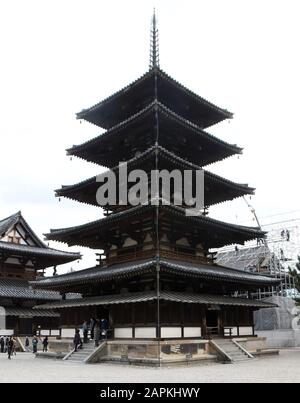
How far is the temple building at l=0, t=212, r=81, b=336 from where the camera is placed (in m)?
46.1

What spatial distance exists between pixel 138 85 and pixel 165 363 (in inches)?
732

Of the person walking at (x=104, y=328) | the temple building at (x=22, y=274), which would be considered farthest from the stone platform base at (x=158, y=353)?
the temple building at (x=22, y=274)

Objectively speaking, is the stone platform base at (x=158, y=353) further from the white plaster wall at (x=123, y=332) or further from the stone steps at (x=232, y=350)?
the stone steps at (x=232, y=350)

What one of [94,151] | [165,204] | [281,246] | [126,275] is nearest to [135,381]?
[126,275]

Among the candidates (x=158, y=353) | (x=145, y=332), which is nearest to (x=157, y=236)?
(x=145, y=332)

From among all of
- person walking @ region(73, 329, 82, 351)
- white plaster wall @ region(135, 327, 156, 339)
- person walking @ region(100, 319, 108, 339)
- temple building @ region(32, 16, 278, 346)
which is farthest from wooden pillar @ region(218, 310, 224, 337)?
person walking @ region(73, 329, 82, 351)

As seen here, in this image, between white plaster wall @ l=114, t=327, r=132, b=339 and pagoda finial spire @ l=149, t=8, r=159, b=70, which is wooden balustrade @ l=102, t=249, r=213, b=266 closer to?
white plaster wall @ l=114, t=327, r=132, b=339

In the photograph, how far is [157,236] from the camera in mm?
28625

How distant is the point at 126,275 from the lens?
27.5 m

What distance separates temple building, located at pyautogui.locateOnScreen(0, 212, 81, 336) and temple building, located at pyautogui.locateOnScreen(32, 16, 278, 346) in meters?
12.1

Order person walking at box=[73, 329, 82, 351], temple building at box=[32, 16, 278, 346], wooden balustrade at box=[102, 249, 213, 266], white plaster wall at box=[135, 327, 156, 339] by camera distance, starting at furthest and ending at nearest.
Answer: person walking at box=[73, 329, 82, 351] < wooden balustrade at box=[102, 249, 213, 266] < temple building at box=[32, 16, 278, 346] < white plaster wall at box=[135, 327, 156, 339]

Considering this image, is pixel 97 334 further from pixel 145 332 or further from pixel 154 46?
pixel 154 46

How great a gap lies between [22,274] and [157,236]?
2712cm
